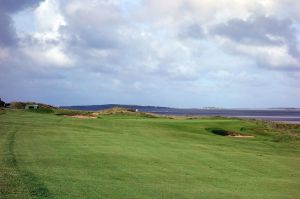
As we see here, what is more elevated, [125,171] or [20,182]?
[20,182]

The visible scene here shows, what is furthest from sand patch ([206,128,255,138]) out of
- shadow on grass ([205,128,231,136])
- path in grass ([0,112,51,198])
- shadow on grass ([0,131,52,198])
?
path in grass ([0,112,51,198])

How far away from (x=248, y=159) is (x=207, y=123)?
2454 centimetres

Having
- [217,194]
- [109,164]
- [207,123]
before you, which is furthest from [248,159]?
[207,123]

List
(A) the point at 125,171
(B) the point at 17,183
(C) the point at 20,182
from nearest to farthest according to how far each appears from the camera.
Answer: (B) the point at 17,183 < (C) the point at 20,182 < (A) the point at 125,171

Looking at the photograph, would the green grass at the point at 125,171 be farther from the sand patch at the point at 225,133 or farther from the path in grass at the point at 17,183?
the sand patch at the point at 225,133

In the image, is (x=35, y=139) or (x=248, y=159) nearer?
(x=248, y=159)

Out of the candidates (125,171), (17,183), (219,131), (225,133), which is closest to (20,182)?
(17,183)

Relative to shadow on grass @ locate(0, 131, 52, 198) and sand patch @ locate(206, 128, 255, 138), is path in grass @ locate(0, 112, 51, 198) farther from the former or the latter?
sand patch @ locate(206, 128, 255, 138)

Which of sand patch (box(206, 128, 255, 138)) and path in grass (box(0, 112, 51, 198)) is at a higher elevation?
sand patch (box(206, 128, 255, 138))

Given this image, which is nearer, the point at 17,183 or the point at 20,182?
the point at 17,183

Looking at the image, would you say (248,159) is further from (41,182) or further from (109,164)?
(41,182)

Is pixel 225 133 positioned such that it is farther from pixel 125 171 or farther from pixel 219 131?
pixel 125 171

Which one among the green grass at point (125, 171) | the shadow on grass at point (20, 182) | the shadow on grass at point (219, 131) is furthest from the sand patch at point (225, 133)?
the shadow on grass at point (20, 182)

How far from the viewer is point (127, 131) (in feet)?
126
